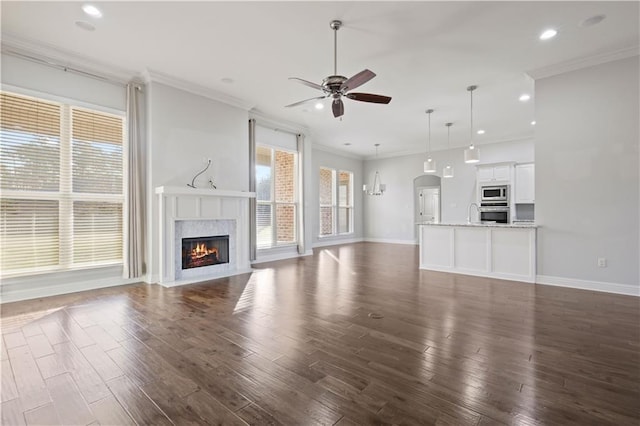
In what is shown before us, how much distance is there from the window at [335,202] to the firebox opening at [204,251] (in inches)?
191

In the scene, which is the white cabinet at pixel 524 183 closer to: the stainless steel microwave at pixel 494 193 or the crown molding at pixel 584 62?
the stainless steel microwave at pixel 494 193

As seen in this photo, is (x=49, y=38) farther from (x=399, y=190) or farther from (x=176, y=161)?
(x=399, y=190)

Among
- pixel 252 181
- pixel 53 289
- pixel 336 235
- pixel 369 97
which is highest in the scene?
pixel 369 97

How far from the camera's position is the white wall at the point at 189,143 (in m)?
4.95

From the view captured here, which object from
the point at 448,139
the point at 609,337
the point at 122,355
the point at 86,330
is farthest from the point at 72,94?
the point at 448,139

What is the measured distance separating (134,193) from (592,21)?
21.9 ft

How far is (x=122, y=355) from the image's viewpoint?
2414 millimetres

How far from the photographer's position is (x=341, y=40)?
3855 millimetres

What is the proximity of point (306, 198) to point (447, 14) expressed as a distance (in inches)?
Result: 209

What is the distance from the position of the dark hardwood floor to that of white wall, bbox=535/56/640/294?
51 centimetres

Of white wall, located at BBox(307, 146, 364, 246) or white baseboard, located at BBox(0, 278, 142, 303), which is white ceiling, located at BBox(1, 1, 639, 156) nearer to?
white baseboard, located at BBox(0, 278, 142, 303)

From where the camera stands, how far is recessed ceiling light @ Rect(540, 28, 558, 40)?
12.1 ft

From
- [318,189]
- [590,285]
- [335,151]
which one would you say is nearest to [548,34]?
[590,285]

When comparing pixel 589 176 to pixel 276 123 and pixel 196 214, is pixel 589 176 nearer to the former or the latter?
pixel 276 123
